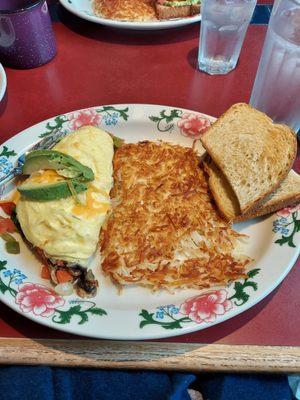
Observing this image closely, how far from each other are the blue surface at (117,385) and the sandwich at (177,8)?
209 cm

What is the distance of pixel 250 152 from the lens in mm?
1421

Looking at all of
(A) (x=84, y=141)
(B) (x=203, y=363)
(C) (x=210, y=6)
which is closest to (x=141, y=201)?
(A) (x=84, y=141)

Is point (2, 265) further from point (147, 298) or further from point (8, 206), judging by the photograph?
point (147, 298)

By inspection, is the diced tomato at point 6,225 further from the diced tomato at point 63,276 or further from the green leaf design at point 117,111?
the green leaf design at point 117,111

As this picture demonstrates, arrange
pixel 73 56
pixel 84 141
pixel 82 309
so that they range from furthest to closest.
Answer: pixel 73 56
pixel 84 141
pixel 82 309

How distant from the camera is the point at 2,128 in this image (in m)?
1.79

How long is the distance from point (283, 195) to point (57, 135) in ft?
3.28

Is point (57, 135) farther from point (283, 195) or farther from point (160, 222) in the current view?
point (283, 195)

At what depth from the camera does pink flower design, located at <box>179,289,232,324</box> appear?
1.08 m

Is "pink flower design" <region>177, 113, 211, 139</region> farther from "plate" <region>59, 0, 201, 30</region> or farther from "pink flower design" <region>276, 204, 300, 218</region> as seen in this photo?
"plate" <region>59, 0, 201, 30</region>

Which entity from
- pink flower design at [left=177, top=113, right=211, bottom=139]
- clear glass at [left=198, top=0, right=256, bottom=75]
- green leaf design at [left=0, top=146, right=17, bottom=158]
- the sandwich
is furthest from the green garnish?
the sandwich

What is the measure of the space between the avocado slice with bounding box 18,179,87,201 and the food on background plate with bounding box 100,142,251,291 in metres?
0.21

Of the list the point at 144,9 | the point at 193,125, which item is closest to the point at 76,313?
the point at 193,125

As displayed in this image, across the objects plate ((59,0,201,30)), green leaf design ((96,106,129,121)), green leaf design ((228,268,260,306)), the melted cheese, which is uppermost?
plate ((59,0,201,30))
